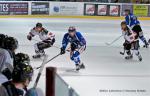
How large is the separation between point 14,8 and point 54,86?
16.5 meters

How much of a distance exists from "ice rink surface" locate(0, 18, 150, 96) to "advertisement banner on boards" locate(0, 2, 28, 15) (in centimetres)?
154

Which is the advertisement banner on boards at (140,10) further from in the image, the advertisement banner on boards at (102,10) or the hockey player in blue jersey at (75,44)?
the hockey player in blue jersey at (75,44)

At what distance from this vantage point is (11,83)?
3072mm

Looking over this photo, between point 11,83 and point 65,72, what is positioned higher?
point 11,83

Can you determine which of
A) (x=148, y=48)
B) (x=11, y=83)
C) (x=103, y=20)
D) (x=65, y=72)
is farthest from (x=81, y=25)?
(x=11, y=83)

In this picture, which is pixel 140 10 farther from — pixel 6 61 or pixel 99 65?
pixel 6 61

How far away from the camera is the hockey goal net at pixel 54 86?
8.88 feet

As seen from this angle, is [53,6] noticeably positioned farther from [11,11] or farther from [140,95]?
[140,95]

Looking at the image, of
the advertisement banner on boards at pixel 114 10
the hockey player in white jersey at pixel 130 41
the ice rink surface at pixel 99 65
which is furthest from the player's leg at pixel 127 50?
the advertisement banner on boards at pixel 114 10

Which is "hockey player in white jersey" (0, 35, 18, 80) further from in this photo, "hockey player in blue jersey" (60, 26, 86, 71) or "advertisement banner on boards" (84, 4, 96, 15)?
"advertisement banner on boards" (84, 4, 96, 15)

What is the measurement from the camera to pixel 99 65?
31.8ft

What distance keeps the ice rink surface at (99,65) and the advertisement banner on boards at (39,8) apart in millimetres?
1893

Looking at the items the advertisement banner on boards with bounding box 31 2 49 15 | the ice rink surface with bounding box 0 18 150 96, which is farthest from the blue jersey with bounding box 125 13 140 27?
the advertisement banner on boards with bounding box 31 2 49 15

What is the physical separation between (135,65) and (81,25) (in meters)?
8.05
